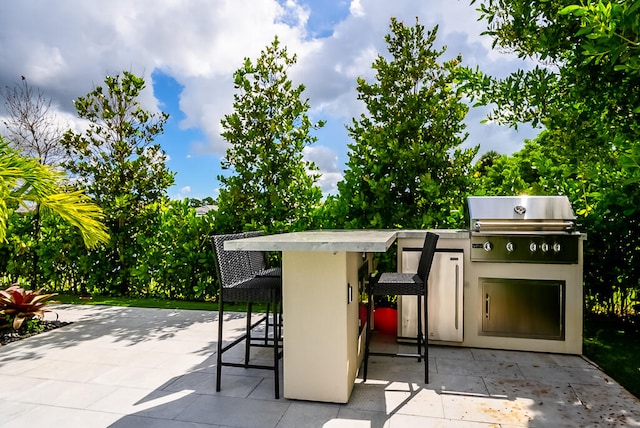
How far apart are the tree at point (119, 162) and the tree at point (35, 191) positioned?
126cm

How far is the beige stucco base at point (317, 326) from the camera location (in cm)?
260

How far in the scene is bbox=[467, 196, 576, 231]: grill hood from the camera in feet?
12.0

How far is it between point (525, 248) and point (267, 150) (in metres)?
3.82

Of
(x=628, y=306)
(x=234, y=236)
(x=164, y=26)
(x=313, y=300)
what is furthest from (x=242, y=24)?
(x=628, y=306)

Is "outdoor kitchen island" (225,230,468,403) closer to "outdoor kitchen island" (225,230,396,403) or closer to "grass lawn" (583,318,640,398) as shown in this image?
"outdoor kitchen island" (225,230,396,403)

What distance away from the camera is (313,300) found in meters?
2.64

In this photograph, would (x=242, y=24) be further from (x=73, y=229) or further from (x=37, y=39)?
(x=73, y=229)

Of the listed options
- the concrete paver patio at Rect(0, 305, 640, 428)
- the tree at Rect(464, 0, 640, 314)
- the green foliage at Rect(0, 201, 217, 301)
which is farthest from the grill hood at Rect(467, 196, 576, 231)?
the green foliage at Rect(0, 201, 217, 301)

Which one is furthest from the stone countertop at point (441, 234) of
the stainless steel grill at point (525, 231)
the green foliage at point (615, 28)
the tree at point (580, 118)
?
the green foliage at point (615, 28)

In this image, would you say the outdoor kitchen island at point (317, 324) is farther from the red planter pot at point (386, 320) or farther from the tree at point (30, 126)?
the tree at point (30, 126)

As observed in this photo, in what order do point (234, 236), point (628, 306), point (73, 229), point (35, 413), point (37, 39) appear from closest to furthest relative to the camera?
point (35, 413) < point (234, 236) < point (628, 306) < point (37, 39) < point (73, 229)

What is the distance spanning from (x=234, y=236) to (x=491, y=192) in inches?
139

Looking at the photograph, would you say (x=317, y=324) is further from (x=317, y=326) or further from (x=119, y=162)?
(x=119, y=162)

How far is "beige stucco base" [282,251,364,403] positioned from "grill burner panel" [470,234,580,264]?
179 cm
